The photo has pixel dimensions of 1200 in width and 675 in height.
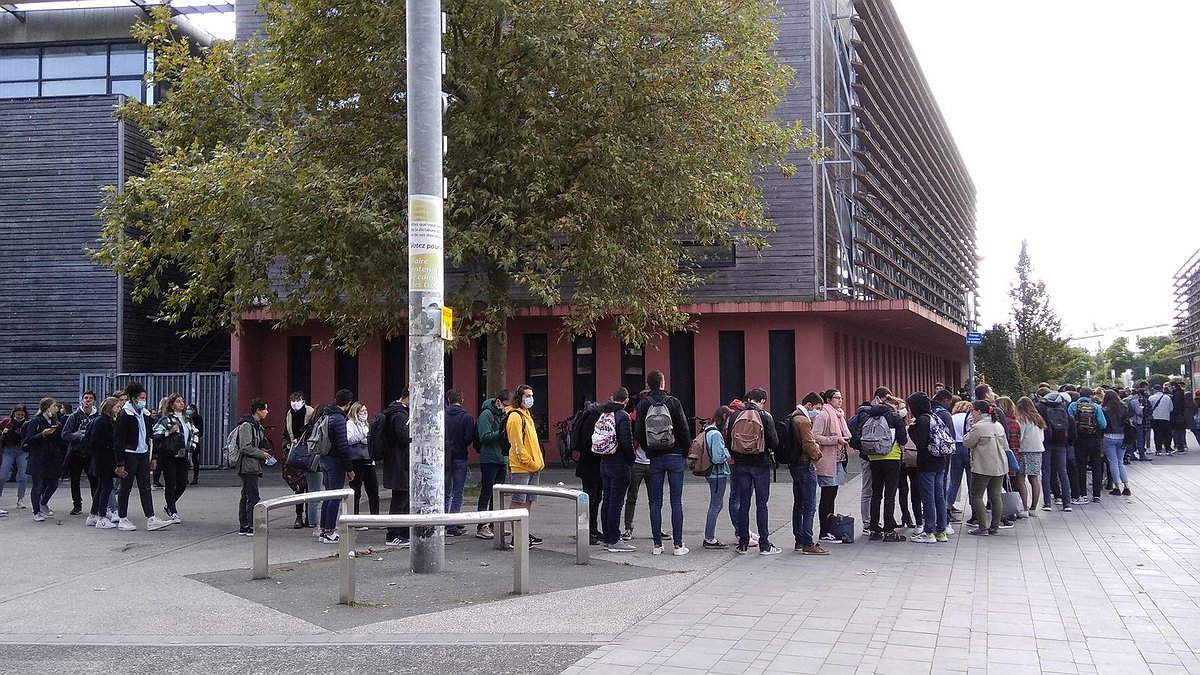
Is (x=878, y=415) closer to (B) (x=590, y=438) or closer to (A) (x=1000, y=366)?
(B) (x=590, y=438)

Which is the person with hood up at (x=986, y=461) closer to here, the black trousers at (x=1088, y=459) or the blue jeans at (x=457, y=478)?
the black trousers at (x=1088, y=459)

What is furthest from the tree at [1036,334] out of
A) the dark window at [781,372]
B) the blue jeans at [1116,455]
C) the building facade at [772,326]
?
the blue jeans at [1116,455]

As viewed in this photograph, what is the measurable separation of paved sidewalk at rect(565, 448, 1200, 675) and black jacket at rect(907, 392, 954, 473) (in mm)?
869

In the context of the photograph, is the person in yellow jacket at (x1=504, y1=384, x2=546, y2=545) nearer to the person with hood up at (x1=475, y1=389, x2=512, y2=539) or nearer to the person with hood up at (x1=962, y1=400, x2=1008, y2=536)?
the person with hood up at (x1=475, y1=389, x2=512, y2=539)

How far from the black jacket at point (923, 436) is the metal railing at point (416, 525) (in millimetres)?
5228

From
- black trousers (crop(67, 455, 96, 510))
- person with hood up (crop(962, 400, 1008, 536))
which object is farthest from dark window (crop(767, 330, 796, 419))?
black trousers (crop(67, 455, 96, 510))

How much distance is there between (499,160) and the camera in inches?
612

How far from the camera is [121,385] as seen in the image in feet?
76.9

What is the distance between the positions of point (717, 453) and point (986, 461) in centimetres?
328

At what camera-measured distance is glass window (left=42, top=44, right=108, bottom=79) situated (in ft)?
96.9

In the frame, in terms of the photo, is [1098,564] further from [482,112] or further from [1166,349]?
[1166,349]

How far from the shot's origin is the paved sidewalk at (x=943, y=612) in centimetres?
649

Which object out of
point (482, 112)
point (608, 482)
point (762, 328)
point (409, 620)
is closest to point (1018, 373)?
point (762, 328)

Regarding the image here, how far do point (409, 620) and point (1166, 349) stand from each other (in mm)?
117579
